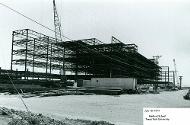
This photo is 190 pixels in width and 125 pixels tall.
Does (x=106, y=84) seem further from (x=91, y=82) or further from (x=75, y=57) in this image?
(x=75, y=57)

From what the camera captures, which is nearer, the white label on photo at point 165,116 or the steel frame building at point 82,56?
the white label on photo at point 165,116

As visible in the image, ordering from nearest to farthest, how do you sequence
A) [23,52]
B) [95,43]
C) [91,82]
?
[91,82] < [23,52] < [95,43]

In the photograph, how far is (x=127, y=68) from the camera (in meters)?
75.4

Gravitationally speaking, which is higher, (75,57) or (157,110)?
(75,57)

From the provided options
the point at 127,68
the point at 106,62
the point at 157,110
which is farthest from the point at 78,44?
the point at 157,110

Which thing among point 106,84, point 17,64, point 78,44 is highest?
point 78,44

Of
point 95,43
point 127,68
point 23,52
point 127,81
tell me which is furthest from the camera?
point 127,68

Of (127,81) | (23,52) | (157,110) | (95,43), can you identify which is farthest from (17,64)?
(157,110)

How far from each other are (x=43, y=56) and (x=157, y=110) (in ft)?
185

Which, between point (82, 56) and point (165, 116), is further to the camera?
point (82, 56)

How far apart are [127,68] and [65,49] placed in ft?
63.1

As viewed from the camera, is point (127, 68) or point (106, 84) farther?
point (127, 68)

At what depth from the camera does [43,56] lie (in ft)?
211

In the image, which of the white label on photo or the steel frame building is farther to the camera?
the steel frame building
